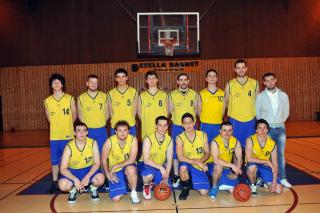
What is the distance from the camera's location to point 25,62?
607 inches

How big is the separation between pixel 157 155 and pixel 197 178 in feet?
2.24

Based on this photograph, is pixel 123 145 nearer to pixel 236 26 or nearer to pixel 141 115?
pixel 141 115

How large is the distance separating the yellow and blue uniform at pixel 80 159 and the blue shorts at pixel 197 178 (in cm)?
138

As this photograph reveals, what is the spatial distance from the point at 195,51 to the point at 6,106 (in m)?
8.63

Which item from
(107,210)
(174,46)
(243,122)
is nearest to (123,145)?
(107,210)

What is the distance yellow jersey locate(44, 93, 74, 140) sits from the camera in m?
5.74

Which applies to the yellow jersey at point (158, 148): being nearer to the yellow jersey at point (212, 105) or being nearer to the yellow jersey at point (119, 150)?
the yellow jersey at point (119, 150)

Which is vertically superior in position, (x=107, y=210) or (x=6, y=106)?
(x=6, y=106)

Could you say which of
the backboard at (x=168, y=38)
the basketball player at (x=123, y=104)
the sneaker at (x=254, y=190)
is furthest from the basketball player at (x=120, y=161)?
the backboard at (x=168, y=38)

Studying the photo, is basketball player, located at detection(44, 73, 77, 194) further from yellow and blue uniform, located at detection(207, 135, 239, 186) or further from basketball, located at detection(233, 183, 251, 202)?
basketball, located at detection(233, 183, 251, 202)

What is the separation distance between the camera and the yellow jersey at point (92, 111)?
6.05 metres

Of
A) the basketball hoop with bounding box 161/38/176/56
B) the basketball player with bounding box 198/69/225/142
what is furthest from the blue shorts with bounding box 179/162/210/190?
the basketball hoop with bounding box 161/38/176/56

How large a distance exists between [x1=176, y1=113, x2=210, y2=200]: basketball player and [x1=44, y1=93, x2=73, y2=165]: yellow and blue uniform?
1848mm

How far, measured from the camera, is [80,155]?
5.21 meters
